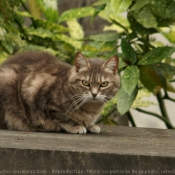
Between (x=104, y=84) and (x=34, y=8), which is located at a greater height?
(x=104, y=84)

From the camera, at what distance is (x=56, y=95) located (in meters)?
3.18

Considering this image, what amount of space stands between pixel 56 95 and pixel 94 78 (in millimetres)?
276

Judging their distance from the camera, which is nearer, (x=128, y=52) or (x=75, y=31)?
(x=128, y=52)

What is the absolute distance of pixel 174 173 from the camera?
217 cm

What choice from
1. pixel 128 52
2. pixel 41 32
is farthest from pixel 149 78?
pixel 41 32

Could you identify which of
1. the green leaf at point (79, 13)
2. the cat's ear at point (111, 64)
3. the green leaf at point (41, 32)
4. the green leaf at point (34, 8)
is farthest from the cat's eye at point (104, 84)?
the green leaf at point (34, 8)

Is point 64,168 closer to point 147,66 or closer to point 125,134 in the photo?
point 125,134

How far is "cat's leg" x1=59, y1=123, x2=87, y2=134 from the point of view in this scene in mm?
3143

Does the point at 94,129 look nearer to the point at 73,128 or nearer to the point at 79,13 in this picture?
the point at 73,128

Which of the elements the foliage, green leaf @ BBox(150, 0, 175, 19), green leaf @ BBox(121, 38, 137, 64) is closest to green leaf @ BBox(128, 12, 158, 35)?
the foliage

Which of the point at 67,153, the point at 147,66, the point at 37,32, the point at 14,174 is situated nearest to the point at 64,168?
the point at 67,153

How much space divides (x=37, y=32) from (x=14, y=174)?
7.18 feet

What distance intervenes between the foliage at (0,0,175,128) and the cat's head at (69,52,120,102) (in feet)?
0.53

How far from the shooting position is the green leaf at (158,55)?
3.50 metres
